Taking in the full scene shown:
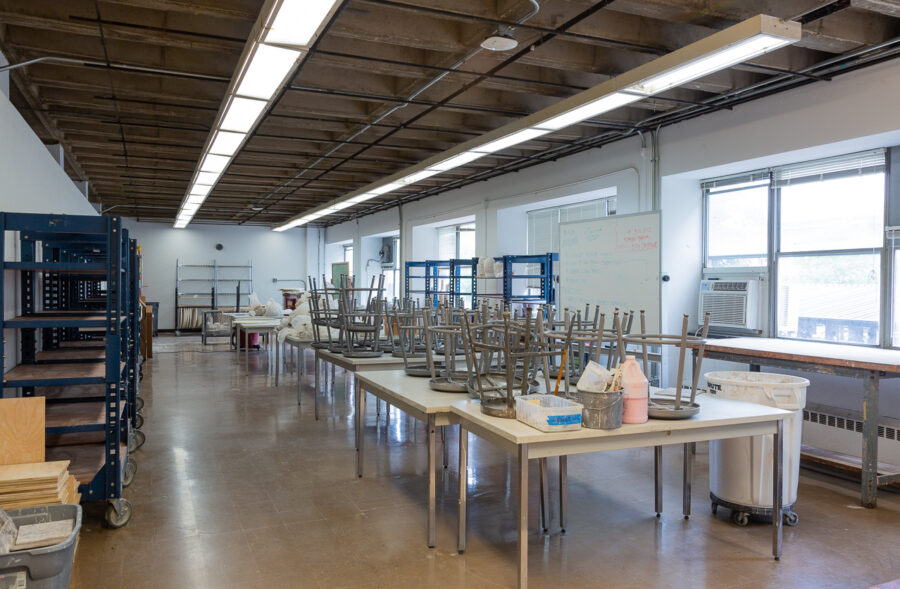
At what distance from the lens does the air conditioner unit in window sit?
5230 mm

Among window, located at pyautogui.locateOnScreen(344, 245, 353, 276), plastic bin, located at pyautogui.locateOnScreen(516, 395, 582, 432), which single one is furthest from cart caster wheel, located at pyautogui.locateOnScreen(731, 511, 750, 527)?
window, located at pyautogui.locateOnScreen(344, 245, 353, 276)

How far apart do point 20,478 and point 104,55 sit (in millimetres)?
3143

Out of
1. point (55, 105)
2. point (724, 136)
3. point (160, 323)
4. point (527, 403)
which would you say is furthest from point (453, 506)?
point (160, 323)

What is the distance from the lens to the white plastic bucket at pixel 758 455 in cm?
301

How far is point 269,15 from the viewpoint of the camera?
2729 mm

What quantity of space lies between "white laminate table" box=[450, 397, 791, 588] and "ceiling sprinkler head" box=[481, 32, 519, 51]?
7.28 feet

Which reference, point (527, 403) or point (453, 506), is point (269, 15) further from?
point (453, 506)

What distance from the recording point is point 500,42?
12.0 ft

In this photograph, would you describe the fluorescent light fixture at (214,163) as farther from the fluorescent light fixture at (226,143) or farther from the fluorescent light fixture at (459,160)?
the fluorescent light fixture at (459,160)

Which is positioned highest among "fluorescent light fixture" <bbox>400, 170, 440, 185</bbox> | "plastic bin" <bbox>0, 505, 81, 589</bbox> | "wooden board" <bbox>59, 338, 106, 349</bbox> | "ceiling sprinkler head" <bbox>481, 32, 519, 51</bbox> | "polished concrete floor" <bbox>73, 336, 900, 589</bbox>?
"ceiling sprinkler head" <bbox>481, 32, 519, 51</bbox>

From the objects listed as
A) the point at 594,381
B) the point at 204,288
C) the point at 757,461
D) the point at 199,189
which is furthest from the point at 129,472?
the point at 204,288

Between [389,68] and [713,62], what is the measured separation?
214cm

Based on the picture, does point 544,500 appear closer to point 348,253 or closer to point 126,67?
point 126,67

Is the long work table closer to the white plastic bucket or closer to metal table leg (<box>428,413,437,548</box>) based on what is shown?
the white plastic bucket
